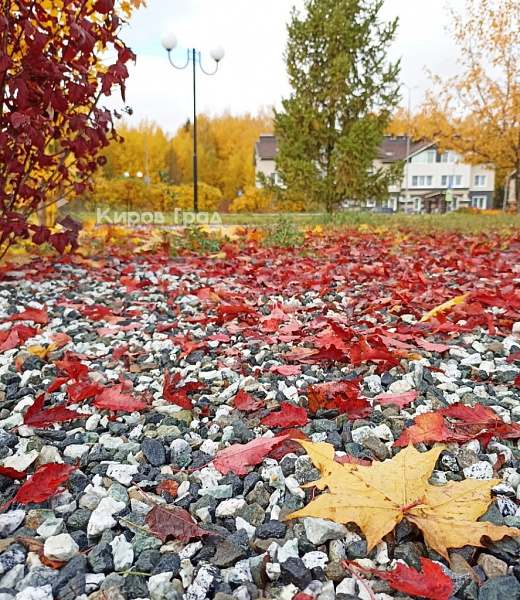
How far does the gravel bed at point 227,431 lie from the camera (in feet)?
2.58

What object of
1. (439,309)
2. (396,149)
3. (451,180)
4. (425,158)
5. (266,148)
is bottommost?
(439,309)

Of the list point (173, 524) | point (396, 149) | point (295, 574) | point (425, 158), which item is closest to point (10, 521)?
point (173, 524)

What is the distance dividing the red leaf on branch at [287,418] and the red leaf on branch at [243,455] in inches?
3.4

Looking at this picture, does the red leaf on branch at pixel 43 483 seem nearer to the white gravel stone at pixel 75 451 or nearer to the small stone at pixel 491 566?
the white gravel stone at pixel 75 451

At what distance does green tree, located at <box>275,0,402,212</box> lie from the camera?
11.7 meters

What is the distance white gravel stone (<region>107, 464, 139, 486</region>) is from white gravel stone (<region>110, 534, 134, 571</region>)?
0.18 metres

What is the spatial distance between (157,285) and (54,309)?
73 centimetres

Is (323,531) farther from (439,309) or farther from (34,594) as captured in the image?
(439,309)

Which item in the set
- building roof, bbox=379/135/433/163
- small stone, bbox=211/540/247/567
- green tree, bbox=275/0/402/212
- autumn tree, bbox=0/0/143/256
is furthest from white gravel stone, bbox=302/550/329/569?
building roof, bbox=379/135/433/163

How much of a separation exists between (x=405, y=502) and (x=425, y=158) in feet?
134

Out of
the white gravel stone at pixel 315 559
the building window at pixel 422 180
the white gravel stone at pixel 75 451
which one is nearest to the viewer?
the white gravel stone at pixel 315 559

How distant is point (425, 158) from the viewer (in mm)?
37938

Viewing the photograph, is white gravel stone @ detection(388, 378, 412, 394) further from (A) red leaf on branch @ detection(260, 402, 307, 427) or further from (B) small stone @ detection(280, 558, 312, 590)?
(B) small stone @ detection(280, 558, 312, 590)

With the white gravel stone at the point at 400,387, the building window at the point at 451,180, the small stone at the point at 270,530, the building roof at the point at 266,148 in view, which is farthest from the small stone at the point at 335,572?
the building window at the point at 451,180
